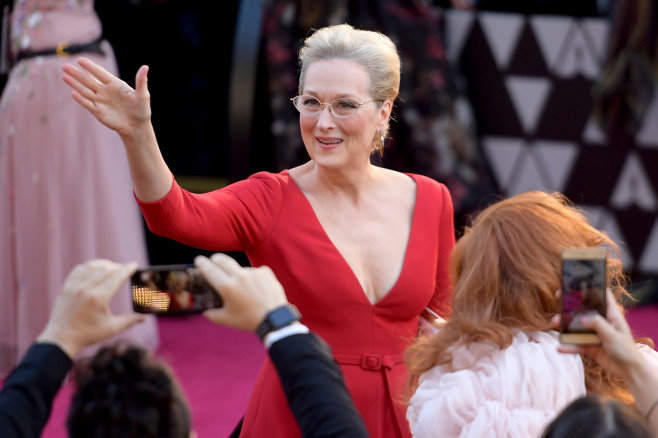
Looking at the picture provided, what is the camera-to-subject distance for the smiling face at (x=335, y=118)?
Answer: 2.09m

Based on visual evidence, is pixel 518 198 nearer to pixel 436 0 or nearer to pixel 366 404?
pixel 366 404

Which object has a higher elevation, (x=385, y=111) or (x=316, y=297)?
(x=385, y=111)

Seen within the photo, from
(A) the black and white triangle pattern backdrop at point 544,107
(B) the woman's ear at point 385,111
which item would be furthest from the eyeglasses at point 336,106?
(A) the black and white triangle pattern backdrop at point 544,107

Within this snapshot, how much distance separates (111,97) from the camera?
1805mm

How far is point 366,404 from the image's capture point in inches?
78.9

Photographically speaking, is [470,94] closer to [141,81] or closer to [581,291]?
[141,81]

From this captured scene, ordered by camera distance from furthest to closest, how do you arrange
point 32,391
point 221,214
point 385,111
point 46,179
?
point 46,179, point 385,111, point 221,214, point 32,391

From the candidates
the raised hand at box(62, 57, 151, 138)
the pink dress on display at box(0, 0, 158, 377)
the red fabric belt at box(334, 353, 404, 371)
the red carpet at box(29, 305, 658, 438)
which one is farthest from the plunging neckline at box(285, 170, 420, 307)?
the pink dress on display at box(0, 0, 158, 377)

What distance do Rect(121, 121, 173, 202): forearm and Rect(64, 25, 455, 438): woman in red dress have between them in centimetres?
4

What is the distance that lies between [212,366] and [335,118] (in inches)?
86.8

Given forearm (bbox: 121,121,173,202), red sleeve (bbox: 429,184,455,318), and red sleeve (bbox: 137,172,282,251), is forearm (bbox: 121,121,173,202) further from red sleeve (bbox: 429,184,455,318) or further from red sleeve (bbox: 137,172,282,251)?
red sleeve (bbox: 429,184,455,318)

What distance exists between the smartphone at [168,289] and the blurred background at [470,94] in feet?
10.1

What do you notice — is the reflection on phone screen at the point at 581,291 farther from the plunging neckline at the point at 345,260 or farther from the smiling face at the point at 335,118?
the smiling face at the point at 335,118

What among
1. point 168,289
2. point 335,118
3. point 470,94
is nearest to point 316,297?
point 335,118
